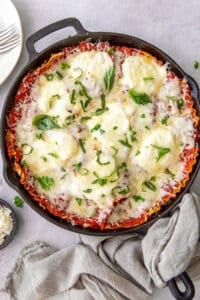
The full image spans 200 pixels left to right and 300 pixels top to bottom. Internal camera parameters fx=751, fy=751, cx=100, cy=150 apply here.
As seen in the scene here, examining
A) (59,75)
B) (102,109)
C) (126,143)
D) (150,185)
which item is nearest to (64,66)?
(59,75)

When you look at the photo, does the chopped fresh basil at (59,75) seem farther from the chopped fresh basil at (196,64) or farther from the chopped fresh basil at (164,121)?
the chopped fresh basil at (196,64)

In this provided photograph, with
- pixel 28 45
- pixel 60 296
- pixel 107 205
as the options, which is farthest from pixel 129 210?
Answer: pixel 28 45

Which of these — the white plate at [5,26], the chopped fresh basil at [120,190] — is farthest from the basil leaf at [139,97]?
the white plate at [5,26]

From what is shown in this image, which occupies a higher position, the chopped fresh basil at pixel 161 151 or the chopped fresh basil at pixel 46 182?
the chopped fresh basil at pixel 46 182

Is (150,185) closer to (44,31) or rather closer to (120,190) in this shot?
(120,190)

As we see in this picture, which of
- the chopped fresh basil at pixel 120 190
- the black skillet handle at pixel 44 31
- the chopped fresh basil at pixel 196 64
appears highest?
the black skillet handle at pixel 44 31

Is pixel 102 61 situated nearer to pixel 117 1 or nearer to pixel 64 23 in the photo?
pixel 64 23

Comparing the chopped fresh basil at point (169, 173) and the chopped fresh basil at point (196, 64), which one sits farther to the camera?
the chopped fresh basil at point (196, 64)
